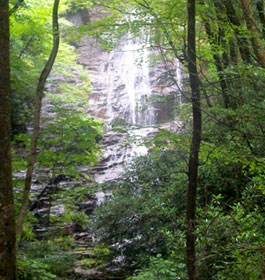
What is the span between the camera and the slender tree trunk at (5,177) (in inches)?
123

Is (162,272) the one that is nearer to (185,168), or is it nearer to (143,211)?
(143,211)

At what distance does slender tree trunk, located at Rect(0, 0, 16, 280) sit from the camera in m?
3.12

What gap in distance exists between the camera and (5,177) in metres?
3.24

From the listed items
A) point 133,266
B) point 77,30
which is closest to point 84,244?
point 133,266

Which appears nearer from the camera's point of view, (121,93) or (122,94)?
(122,94)

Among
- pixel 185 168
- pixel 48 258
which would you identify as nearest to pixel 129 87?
pixel 185 168

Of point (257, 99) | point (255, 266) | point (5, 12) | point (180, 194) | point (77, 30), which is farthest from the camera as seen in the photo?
point (180, 194)

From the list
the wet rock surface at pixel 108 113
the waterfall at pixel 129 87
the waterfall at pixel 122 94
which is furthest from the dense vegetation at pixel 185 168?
the waterfall at pixel 129 87

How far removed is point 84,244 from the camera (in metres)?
10.1

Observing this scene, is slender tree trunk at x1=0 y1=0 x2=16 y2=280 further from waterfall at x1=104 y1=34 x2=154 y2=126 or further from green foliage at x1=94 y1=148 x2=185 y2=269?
waterfall at x1=104 y1=34 x2=154 y2=126

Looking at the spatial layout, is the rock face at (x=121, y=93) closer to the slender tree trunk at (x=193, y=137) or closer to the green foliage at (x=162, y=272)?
the green foliage at (x=162, y=272)

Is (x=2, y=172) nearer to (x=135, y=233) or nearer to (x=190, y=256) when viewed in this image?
(x=190, y=256)

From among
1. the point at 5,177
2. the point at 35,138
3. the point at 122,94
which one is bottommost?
the point at 5,177

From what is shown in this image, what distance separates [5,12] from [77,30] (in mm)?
1958
